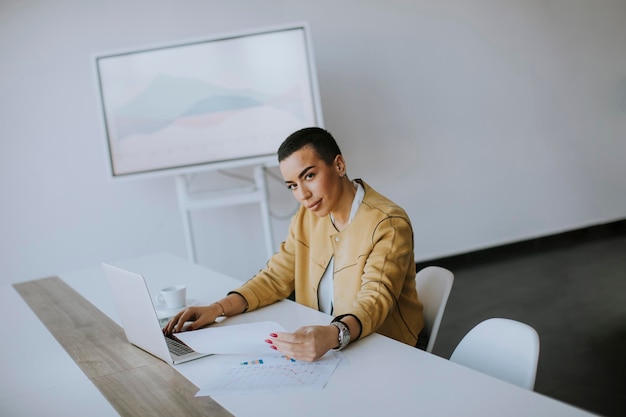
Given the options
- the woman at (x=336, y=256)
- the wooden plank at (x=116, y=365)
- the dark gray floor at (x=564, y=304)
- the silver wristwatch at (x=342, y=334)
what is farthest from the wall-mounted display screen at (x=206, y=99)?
the silver wristwatch at (x=342, y=334)

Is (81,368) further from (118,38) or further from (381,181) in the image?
(381,181)

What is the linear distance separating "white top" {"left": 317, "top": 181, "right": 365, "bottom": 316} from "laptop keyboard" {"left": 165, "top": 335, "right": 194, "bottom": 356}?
0.50 m

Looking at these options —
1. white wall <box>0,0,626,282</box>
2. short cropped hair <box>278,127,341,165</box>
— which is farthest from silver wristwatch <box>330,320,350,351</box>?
white wall <box>0,0,626,282</box>

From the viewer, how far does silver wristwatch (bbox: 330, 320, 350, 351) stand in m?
1.59

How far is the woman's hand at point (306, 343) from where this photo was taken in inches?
60.4

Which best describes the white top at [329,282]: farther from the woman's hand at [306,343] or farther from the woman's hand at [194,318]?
the woman's hand at [306,343]

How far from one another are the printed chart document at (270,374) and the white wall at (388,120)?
286 centimetres

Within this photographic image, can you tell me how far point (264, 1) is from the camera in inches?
182

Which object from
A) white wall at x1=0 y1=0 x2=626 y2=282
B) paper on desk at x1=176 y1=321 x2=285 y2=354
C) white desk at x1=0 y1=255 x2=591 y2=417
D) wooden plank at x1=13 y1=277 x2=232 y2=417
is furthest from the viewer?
white wall at x1=0 y1=0 x2=626 y2=282

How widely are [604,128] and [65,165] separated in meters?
4.15

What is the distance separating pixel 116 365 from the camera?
1706 millimetres

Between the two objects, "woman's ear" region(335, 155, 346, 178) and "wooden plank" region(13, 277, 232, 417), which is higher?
"woman's ear" region(335, 155, 346, 178)

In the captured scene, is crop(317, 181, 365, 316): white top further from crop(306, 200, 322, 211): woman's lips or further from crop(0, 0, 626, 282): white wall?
crop(0, 0, 626, 282): white wall

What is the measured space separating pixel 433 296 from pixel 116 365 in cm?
93
